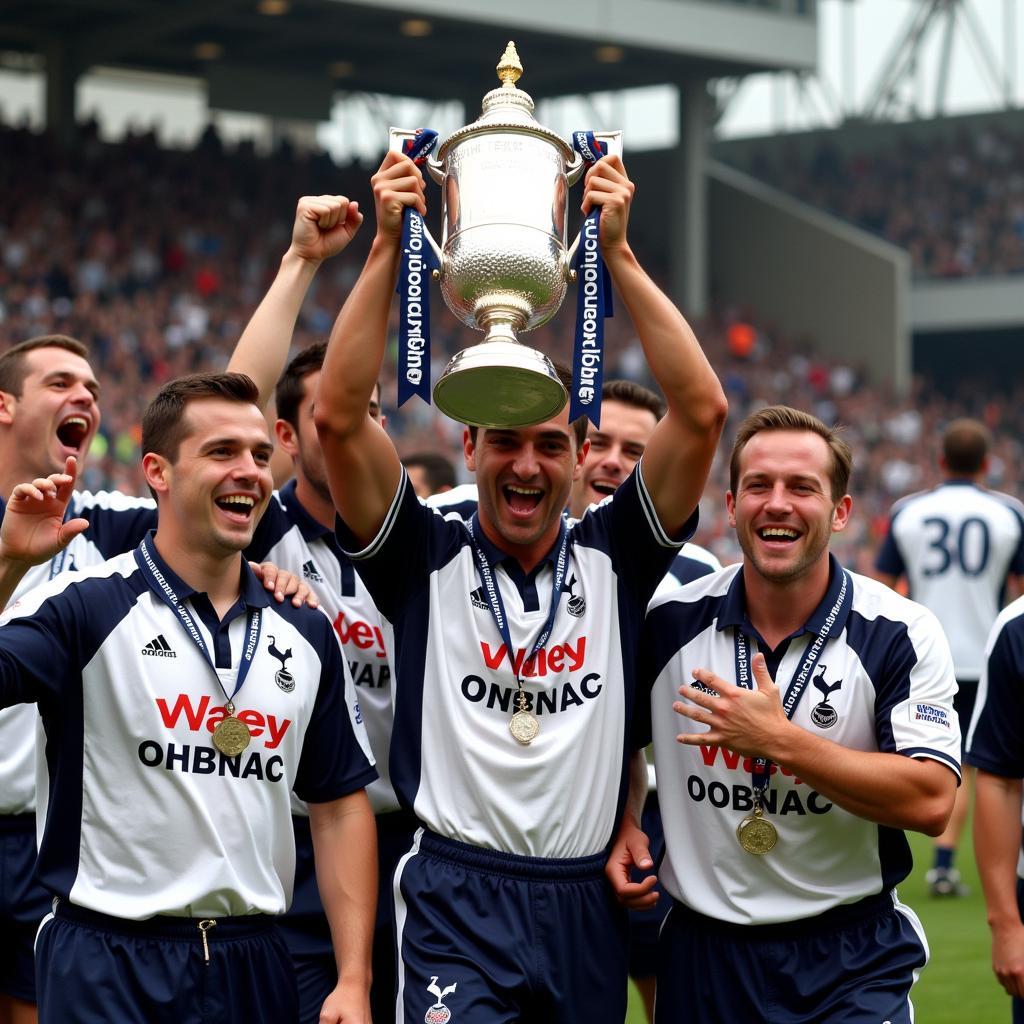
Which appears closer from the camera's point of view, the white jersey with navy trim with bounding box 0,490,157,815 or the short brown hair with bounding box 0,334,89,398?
the white jersey with navy trim with bounding box 0,490,157,815

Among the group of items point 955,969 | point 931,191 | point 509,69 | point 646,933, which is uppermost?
point 931,191

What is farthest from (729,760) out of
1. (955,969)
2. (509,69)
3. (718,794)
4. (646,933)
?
(955,969)

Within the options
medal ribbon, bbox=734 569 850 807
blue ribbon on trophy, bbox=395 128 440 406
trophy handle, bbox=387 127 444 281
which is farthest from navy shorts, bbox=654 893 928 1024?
trophy handle, bbox=387 127 444 281

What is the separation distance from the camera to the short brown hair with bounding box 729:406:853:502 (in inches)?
169

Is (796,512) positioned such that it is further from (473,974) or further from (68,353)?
(68,353)

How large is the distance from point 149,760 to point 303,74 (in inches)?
1075

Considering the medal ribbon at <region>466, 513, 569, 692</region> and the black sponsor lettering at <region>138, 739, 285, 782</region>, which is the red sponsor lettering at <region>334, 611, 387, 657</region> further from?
the black sponsor lettering at <region>138, 739, 285, 782</region>

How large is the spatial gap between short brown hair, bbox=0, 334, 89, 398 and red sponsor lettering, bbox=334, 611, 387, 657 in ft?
4.04

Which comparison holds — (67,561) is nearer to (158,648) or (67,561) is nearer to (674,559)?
(158,648)

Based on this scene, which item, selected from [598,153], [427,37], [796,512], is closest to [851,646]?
[796,512]

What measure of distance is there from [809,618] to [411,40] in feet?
83.7

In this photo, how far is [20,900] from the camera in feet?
15.5

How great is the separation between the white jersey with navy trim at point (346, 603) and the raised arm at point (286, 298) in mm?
358

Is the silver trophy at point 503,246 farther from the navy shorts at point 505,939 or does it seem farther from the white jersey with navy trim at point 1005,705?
the white jersey with navy trim at point 1005,705
